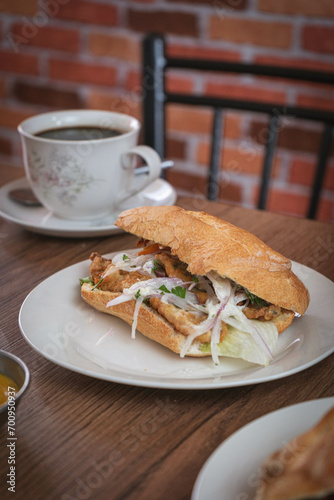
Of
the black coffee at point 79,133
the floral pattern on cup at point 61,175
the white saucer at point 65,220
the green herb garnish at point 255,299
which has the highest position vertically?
the black coffee at point 79,133

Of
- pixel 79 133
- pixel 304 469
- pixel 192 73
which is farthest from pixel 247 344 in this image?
pixel 192 73

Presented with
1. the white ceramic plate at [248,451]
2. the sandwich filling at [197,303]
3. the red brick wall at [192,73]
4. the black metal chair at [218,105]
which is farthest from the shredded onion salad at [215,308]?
the red brick wall at [192,73]

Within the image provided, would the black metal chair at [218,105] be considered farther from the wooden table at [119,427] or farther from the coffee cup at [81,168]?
the wooden table at [119,427]

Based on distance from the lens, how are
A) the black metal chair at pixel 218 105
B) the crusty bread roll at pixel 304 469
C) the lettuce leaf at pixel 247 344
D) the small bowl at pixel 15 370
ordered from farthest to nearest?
the black metal chair at pixel 218 105
the lettuce leaf at pixel 247 344
the small bowl at pixel 15 370
the crusty bread roll at pixel 304 469

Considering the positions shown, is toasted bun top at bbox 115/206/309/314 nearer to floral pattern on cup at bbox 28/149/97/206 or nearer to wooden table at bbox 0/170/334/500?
wooden table at bbox 0/170/334/500

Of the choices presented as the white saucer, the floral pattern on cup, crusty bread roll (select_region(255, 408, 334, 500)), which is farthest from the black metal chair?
crusty bread roll (select_region(255, 408, 334, 500))
